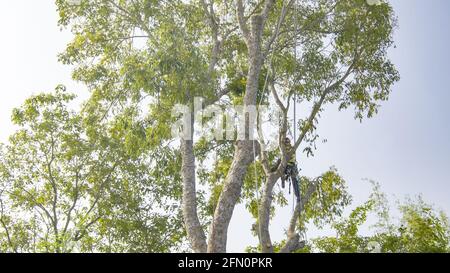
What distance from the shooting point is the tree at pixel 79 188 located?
30.1 ft

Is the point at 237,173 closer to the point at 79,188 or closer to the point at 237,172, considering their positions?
the point at 237,172

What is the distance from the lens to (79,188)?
9844 mm

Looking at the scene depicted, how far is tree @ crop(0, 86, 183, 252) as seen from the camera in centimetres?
918

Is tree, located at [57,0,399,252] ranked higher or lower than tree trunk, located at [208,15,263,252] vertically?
higher
